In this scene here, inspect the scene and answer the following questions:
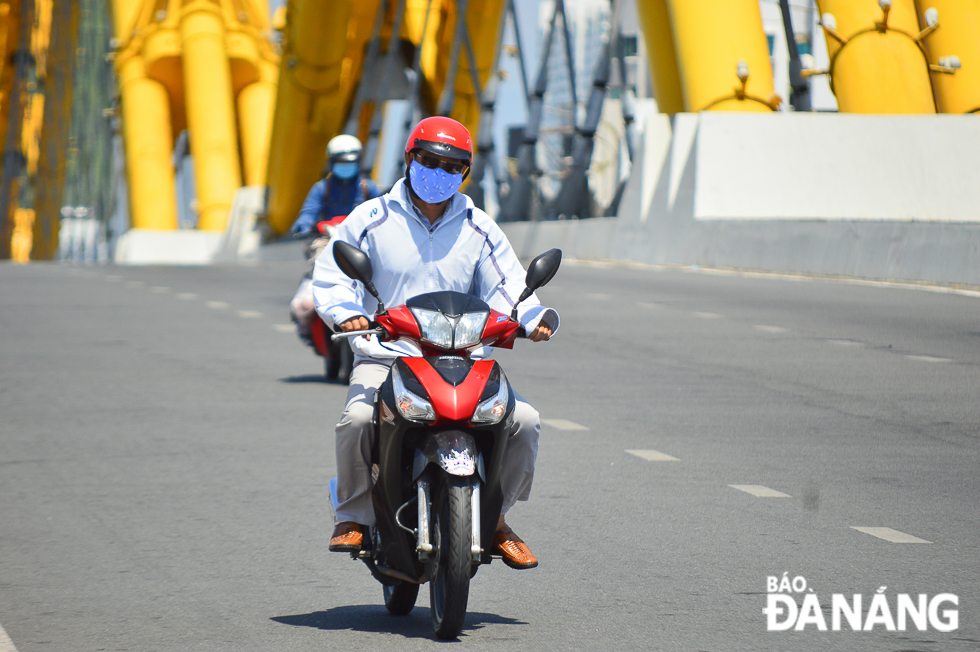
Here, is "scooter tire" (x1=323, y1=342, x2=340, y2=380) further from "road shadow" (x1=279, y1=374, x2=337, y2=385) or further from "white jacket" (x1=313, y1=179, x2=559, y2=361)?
"white jacket" (x1=313, y1=179, x2=559, y2=361)

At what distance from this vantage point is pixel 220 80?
63.9 meters

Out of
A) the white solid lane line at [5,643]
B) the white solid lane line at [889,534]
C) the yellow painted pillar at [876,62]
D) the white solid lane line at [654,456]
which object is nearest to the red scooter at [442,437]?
the white solid lane line at [5,643]

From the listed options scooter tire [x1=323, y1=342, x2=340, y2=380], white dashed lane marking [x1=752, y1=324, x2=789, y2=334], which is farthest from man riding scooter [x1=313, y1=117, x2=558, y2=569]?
white dashed lane marking [x1=752, y1=324, x2=789, y2=334]

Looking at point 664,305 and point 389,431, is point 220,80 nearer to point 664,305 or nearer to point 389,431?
point 664,305

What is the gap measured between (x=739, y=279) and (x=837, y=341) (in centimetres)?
655

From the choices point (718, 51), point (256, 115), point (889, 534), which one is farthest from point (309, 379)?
point (256, 115)

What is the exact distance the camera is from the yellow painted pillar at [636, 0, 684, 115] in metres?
28.5

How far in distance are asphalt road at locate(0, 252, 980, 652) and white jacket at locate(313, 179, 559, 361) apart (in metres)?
1.01

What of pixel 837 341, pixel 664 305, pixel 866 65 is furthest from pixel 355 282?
pixel 866 65

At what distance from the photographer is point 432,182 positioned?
5.23 m

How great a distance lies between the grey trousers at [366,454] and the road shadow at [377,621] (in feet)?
0.99

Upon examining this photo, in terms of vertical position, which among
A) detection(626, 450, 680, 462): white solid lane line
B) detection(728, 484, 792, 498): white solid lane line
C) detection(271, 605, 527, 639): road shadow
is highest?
detection(271, 605, 527, 639): road shadow

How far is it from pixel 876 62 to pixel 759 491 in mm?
18371

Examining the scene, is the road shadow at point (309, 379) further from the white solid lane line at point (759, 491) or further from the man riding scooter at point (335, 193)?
the white solid lane line at point (759, 491)
